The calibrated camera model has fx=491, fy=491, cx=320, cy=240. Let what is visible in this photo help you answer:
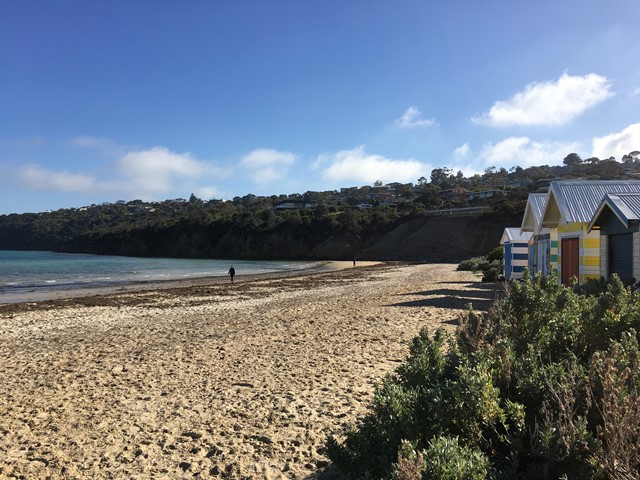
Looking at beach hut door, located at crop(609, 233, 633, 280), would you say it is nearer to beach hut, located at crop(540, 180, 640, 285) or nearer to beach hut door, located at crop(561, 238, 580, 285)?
beach hut, located at crop(540, 180, 640, 285)

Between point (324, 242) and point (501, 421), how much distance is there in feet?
279

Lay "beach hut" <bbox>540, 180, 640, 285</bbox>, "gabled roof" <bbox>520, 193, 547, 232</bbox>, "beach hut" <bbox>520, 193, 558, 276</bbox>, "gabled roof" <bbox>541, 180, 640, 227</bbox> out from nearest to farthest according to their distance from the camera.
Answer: "beach hut" <bbox>540, 180, 640, 285</bbox>, "gabled roof" <bbox>541, 180, 640, 227</bbox>, "beach hut" <bbox>520, 193, 558, 276</bbox>, "gabled roof" <bbox>520, 193, 547, 232</bbox>

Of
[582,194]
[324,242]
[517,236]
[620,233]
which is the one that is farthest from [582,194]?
[324,242]

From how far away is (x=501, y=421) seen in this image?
109 inches

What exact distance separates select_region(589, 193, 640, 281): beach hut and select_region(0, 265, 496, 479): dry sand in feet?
13.0

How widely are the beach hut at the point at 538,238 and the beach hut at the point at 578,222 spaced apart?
86 cm

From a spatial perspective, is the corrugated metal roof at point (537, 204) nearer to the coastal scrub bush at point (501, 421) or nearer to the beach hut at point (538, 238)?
the beach hut at point (538, 238)

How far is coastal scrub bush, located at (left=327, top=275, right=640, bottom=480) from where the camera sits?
2186 mm

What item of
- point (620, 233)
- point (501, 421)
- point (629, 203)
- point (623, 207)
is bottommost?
point (501, 421)

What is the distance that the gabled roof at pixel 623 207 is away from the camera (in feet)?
33.5

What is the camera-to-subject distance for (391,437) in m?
2.83

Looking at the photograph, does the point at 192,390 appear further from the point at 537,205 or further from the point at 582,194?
the point at 537,205

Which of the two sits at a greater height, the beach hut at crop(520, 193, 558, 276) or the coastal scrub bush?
the beach hut at crop(520, 193, 558, 276)

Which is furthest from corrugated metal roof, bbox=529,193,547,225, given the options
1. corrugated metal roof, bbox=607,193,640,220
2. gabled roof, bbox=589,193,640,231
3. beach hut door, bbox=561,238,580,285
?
corrugated metal roof, bbox=607,193,640,220
